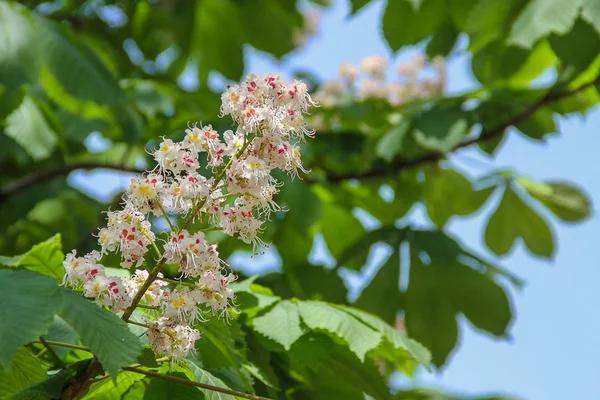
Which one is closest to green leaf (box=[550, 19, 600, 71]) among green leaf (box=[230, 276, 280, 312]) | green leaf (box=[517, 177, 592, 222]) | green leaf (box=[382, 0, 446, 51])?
green leaf (box=[382, 0, 446, 51])

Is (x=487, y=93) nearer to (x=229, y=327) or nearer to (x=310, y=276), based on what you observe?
(x=310, y=276)

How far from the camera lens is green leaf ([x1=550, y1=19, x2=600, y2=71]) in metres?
3.38

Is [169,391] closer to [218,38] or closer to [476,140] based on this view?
[476,140]

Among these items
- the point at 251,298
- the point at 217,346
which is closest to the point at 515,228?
the point at 251,298

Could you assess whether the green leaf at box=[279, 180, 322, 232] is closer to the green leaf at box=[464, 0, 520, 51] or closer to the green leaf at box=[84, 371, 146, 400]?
the green leaf at box=[464, 0, 520, 51]

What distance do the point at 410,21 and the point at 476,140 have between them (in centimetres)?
62

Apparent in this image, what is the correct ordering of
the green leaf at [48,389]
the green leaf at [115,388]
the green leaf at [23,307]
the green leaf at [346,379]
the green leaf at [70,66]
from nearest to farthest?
the green leaf at [23,307], the green leaf at [48,389], the green leaf at [115,388], the green leaf at [346,379], the green leaf at [70,66]

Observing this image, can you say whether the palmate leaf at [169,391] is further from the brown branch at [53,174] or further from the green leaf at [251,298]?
the brown branch at [53,174]

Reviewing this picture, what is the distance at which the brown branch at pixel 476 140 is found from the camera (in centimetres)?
378

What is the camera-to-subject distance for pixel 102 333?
61.4 inches

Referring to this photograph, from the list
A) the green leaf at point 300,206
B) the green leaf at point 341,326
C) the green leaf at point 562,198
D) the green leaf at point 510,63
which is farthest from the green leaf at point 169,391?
the green leaf at point 562,198

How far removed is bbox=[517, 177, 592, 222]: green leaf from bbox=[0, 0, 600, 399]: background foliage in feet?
0.03

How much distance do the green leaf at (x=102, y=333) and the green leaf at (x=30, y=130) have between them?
2.39 meters

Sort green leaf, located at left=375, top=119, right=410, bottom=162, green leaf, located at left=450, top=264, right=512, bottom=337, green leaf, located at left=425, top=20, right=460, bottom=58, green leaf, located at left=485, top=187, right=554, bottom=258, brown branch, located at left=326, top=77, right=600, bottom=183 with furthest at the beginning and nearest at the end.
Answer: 1. green leaf, located at left=485, top=187, right=554, bottom=258
2. green leaf, located at left=425, top=20, right=460, bottom=58
3. green leaf, located at left=375, top=119, right=410, bottom=162
4. brown branch, located at left=326, top=77, right=600, bottom=183
5. green leaf, located at left=450, top=264, right=512, bottom=337
